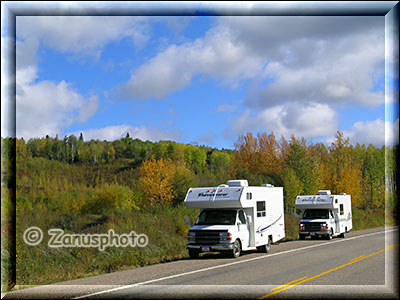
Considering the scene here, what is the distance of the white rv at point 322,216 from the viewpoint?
30.6m

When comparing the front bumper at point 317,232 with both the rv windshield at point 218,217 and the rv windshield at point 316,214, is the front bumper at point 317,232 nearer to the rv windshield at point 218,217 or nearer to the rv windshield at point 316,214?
the rv windshield at point 316,214

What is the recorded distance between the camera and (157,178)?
181 ft

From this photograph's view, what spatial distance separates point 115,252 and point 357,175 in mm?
50585

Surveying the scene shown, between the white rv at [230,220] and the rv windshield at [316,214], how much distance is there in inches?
424

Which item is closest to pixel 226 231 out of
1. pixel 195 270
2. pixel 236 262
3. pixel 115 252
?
pixel 236 262

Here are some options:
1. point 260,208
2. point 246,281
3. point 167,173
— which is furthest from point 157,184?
point 246,281

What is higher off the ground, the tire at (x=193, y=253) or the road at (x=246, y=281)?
the road at (x=246, y=281)

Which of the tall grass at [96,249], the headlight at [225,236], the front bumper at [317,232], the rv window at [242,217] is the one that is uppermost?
the rv window at [242,217]

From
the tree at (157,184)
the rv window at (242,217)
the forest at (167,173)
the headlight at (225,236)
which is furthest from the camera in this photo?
the tree at (157,184)

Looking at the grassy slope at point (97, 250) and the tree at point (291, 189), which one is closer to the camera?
the grassy slope at point (97, 250)

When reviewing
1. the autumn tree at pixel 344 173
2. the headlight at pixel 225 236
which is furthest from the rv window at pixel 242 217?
the autumn tree at pixel 344 173

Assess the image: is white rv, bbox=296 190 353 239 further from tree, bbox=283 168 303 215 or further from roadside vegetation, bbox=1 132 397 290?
tree, bbox=283 168 303 215

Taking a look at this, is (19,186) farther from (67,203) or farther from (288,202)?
(288,202)

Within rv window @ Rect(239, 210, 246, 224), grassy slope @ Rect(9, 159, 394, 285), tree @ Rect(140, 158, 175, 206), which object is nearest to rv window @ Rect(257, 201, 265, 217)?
rv window @ Rect(239, 210, 246, 224)
